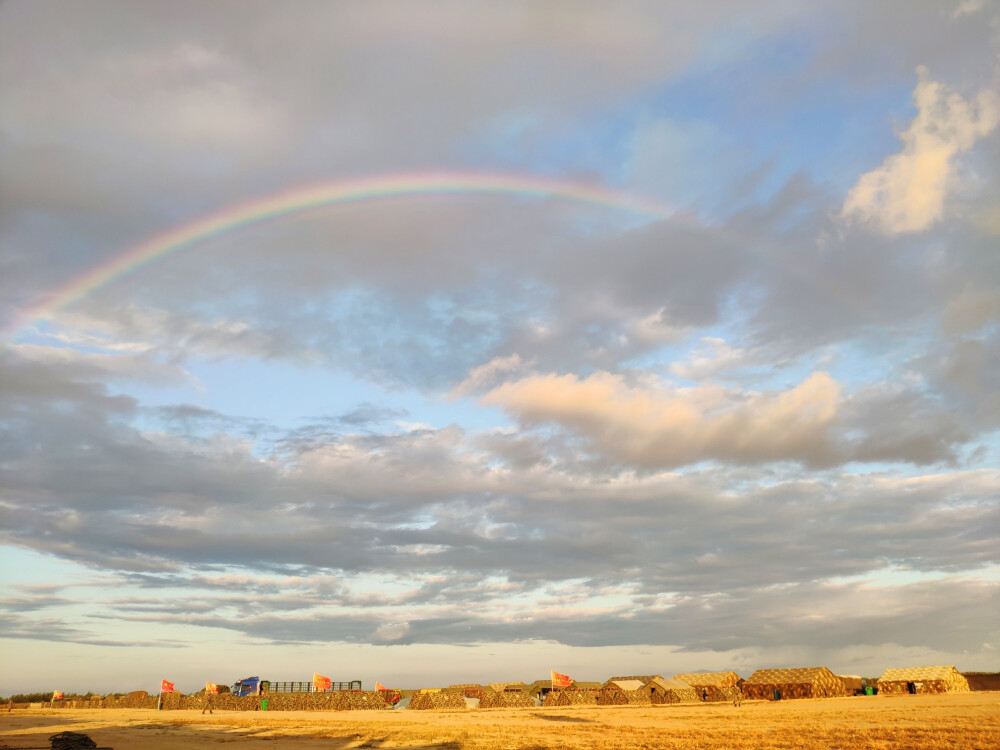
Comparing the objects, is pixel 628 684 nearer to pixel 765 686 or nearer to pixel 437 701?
pixel 765 686

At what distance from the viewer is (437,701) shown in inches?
4277

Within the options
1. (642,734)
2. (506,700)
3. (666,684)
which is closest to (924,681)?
(666,684)

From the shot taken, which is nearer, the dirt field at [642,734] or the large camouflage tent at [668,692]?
the dirt field at [642,734]

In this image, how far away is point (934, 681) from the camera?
105188mm

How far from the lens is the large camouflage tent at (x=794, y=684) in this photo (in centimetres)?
10800

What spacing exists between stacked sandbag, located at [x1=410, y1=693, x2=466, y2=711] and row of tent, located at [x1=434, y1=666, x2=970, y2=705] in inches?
243

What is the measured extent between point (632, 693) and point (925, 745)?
8075 centimetres

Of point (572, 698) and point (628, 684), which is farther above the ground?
point (628, 684)

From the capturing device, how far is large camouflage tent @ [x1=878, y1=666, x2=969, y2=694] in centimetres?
10488

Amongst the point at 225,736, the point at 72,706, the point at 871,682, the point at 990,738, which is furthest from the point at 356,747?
the point at 72,706

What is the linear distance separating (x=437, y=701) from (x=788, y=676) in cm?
5331

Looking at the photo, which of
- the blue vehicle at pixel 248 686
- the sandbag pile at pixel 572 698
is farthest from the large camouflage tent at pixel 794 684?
the blue vehicle at pixel 248 686

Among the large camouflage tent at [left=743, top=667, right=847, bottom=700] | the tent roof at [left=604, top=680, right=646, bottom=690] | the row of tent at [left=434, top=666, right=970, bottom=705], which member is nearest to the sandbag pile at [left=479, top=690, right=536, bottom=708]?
the row of tent at [left=434, top=666, right=970, bottom=705]

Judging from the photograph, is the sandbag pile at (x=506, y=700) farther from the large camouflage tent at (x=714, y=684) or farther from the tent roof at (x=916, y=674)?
the tent roof at (x=916, y=674)
